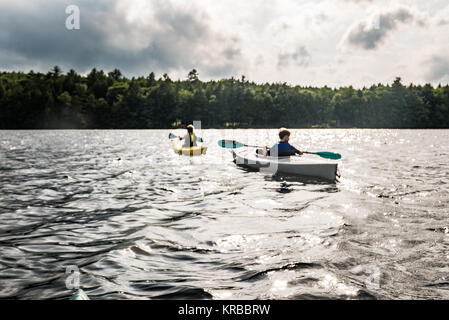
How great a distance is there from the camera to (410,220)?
7227mm

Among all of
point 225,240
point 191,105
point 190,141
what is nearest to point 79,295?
point 225,240

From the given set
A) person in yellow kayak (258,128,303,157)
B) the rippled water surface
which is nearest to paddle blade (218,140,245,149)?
person in yellow kayak (258,128,303,157)

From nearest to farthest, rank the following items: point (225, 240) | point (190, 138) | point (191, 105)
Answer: point (225, 240) < point (190, 138) < point (191, 105)

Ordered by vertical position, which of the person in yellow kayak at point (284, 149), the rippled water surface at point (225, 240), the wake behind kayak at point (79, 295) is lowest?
the rippled water surface at point (225, 240)

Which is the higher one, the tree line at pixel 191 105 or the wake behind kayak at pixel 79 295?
the tree line at pixel 191 105

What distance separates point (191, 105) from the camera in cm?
10975

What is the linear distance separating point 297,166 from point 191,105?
9908cm

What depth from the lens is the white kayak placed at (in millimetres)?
12539

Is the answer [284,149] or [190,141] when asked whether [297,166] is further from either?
[190,141]

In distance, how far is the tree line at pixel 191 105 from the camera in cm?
9744

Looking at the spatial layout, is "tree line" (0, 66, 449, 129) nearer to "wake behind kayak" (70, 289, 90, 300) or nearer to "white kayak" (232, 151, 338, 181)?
"white kayak" (232, 151, 338, 181)

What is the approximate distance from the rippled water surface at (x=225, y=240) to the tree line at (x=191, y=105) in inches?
3753

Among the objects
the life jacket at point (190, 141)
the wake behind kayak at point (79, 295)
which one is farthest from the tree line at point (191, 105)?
the wake behind kayak at point (79, 295)

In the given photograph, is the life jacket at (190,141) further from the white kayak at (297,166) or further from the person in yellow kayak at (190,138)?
the white kayak at (297,166)
